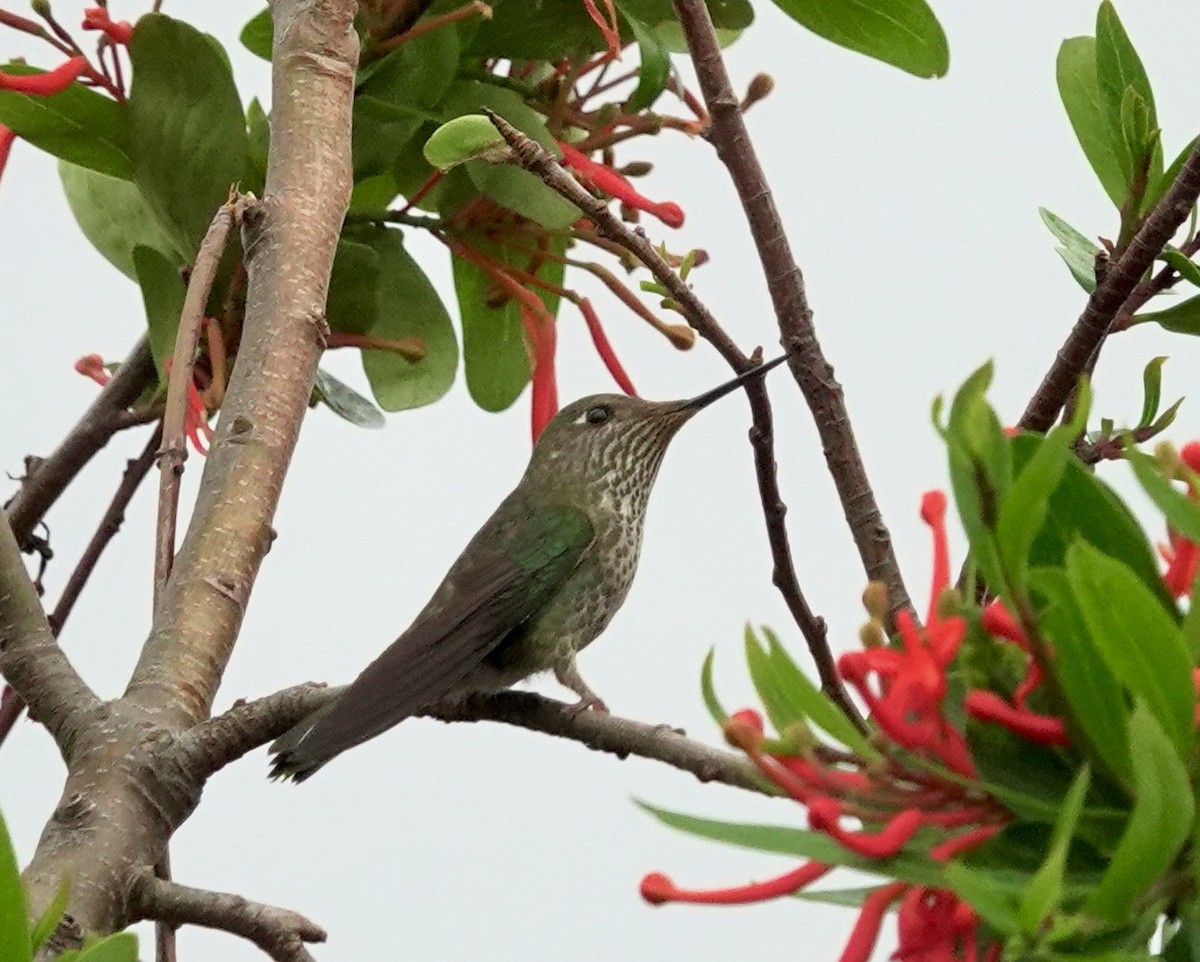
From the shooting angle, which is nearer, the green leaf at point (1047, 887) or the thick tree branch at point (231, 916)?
the green leaf at point (1047, 887)

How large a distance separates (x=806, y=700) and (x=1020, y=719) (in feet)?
0.15

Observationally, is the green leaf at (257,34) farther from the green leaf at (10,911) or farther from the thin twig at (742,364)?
the green leaf at (10,911)

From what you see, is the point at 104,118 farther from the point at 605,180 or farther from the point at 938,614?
the point at 938,614

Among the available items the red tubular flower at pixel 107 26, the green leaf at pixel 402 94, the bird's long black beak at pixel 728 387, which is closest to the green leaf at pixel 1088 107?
the bird's long black beak at pixel 728 387

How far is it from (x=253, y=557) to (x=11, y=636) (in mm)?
93

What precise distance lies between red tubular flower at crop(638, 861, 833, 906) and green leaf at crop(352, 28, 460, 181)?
1.76 feet

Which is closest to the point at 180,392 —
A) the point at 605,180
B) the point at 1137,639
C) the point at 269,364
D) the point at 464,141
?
the point at 269,364

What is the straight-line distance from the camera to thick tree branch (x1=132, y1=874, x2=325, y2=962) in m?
0.55

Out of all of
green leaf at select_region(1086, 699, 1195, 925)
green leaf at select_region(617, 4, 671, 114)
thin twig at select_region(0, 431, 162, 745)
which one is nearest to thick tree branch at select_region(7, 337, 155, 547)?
thin twig at select_region(0, 431, 162, 745)

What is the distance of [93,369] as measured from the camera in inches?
37.8

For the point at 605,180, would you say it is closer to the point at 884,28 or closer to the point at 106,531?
the point at 884,28

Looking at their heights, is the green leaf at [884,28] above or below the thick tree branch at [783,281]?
above

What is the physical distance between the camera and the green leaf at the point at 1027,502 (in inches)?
11.8

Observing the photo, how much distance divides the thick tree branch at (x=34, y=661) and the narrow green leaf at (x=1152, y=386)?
0.41 m
